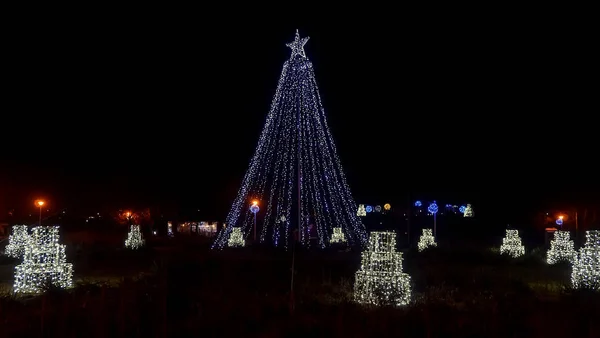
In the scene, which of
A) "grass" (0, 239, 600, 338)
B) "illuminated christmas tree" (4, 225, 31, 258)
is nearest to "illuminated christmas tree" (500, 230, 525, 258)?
"grass" (0, 239, 600, 338)

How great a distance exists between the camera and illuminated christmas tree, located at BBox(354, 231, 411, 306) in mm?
10713

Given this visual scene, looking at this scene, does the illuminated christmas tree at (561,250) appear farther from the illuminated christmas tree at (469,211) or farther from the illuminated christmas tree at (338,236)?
the illuminated christmas tree at (469,211)

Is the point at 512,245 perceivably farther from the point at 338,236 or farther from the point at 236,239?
the point at 236,239

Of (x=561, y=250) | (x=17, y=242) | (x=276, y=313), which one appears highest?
(x=17, y=242)

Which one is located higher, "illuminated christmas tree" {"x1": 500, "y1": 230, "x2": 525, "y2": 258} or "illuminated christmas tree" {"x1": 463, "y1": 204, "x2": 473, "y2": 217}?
"illuminated christmas tree" {"x1": 463, "y1": 204, "x2": 473, "y2": 217}

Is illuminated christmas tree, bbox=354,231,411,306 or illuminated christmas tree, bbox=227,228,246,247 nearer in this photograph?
illuminated christmas tree, bbox=354,231,411,306

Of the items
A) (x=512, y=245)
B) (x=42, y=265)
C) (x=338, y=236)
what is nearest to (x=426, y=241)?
(x=338, y=236)

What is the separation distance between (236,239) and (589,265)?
15426mm

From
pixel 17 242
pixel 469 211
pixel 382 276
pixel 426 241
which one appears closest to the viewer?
pixel 382 276

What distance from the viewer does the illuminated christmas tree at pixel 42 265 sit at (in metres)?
13.3

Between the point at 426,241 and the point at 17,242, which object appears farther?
the point at 426,241

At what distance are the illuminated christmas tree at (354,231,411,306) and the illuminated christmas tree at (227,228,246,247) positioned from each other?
1520cm

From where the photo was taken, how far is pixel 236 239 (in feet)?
86.1

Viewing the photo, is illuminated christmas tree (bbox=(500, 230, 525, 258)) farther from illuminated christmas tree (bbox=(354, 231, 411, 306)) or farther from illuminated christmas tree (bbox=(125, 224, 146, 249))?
illuminated christmas tree (bbox=(125, 224, 146, 249))
